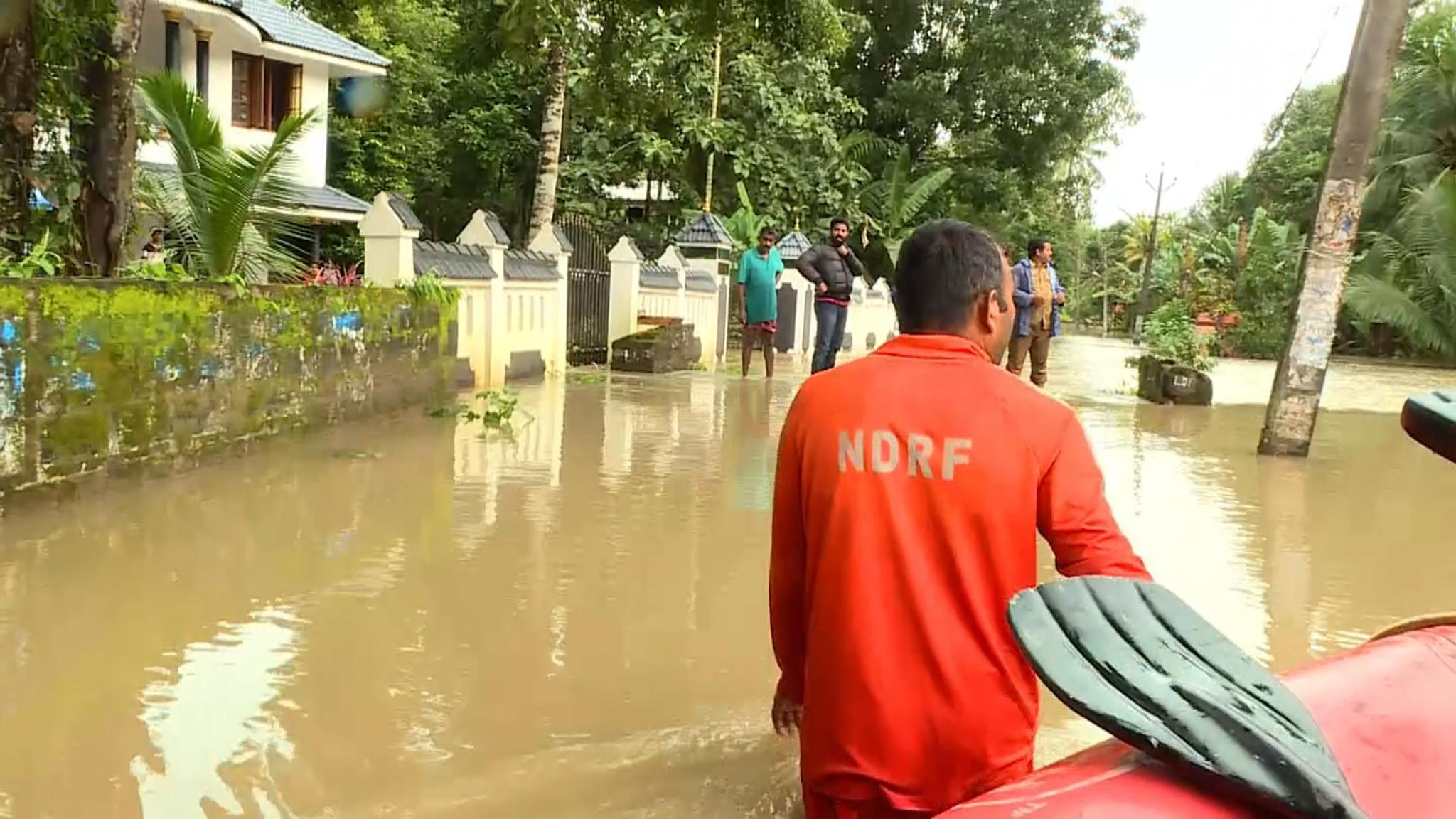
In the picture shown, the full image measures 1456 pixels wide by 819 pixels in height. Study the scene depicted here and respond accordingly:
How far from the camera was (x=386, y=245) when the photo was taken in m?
10.3

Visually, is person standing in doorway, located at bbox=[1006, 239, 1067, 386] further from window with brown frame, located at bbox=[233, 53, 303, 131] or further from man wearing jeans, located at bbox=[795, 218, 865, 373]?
window with brown frame, located at bbox=[233, 53, 303, 131]

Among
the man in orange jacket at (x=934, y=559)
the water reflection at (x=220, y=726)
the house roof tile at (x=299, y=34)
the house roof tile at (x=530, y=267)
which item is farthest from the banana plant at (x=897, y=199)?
the man in orange jacket at (x=934, y=559)

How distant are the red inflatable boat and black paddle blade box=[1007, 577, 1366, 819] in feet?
0.09

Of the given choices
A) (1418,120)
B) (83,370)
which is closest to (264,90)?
(83,370)

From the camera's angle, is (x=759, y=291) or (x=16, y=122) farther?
(x=759, y=291)

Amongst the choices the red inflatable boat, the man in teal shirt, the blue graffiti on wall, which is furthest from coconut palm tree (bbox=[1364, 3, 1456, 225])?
the red inflatable boat

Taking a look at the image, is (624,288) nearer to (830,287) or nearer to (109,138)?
(830,287)

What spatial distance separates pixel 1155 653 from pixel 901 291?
3.43 ft

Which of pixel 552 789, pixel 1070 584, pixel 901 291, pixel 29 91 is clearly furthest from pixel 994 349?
pixel 29 91

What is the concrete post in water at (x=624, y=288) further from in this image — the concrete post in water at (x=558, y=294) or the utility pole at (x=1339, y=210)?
the utility pole at (x=1339, y=210)

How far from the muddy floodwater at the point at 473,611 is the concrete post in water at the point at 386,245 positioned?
172cm

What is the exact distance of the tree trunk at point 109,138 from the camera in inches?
299

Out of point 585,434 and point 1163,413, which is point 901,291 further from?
point 1163,413

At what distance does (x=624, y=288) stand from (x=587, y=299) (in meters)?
0.50
